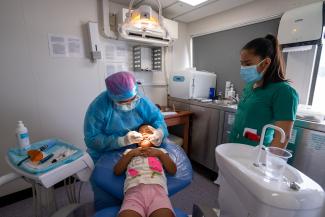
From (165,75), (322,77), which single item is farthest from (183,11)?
(322,77)

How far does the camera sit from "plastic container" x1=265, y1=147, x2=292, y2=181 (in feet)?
2.64

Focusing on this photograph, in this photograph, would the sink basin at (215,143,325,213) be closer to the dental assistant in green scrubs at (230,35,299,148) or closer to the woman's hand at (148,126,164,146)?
the dental assistant in green scrubs at (230,35,299,148)

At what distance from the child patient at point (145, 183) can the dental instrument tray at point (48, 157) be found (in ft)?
1.02

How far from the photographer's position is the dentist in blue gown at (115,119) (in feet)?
4.58

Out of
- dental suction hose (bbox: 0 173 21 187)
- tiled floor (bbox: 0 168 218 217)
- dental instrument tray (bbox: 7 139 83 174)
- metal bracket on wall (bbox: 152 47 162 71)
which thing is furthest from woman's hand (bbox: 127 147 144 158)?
metal bracket on wall (bbox: 152 47 162 71)

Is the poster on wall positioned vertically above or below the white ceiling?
below

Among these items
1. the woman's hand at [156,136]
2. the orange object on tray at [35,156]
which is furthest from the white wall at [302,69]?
the orange object on tray at [35,156]

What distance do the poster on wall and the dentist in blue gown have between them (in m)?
0.86

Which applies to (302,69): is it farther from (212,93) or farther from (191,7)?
(191,7)

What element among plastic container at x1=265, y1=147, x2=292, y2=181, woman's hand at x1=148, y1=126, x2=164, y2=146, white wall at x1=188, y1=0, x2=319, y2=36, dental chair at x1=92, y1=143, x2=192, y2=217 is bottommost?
dental chair at x1=92, y1=143, x2=192, y2=217

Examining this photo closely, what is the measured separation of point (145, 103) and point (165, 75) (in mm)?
1357

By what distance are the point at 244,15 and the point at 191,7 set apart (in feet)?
2.28

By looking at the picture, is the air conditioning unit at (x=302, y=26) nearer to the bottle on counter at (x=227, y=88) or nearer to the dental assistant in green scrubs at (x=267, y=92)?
the dental assistant in green scrubs at (x=267, y=92)

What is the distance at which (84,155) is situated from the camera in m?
1.11
